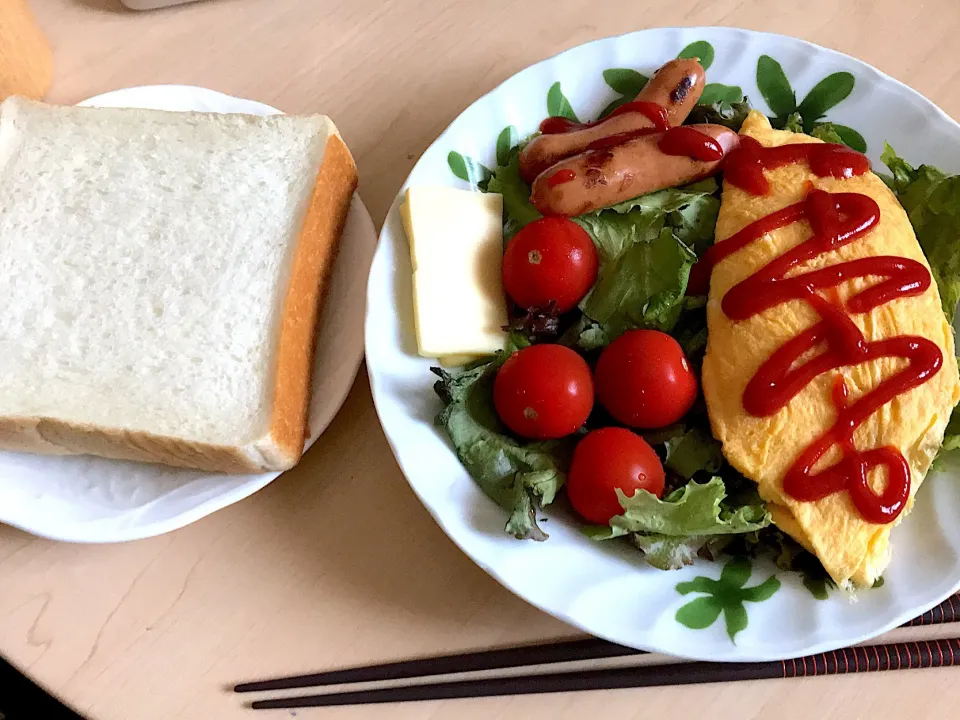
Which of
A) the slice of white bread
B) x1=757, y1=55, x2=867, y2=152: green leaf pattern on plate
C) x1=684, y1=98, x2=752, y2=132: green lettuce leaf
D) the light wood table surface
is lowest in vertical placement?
the light wood table surface

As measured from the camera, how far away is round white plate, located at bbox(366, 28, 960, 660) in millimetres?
1125

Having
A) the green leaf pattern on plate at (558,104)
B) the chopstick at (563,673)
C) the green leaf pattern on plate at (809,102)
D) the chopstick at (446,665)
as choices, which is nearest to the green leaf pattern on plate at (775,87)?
the green leaf pattern on plate at (809,102)

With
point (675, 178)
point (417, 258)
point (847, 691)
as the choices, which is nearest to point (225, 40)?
point (417, 258)

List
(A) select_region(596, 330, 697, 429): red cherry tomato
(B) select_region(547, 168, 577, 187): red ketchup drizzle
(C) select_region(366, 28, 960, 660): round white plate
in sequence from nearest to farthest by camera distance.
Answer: (C) select_region(366, 28, 960, 660): round white plate < (A) select_region(596, 330, 697, 429): red cherry tomato < (B) select_region(547, 168, 577, 187): red ketchup drizzle

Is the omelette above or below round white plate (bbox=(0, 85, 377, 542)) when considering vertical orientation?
above

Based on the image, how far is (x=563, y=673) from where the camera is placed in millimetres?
1231

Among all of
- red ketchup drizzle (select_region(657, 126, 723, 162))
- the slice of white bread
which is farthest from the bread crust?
red ketchup drizzle (select_region(657, 126, 723, 162))

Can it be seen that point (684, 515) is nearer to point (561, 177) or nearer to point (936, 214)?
point (561, 177)

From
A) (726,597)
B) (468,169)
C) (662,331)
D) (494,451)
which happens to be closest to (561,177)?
(468,169)

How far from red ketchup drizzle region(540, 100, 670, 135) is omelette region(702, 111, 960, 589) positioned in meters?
0.28

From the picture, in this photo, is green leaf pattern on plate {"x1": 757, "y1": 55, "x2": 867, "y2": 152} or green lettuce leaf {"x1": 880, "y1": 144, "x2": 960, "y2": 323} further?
green leaf pattern on plate {"x1": 757, "y1": 55, "x2": 867, "y2": 152}

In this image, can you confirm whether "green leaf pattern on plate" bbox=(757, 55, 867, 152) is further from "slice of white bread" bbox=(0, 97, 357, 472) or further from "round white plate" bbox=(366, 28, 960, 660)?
"slice of white bread" bbox=(0, 97, 357, 472)

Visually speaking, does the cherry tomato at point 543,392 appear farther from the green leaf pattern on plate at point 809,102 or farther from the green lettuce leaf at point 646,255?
the green leaf pattern on plate at point 809,102

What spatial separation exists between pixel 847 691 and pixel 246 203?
1.44 meters
